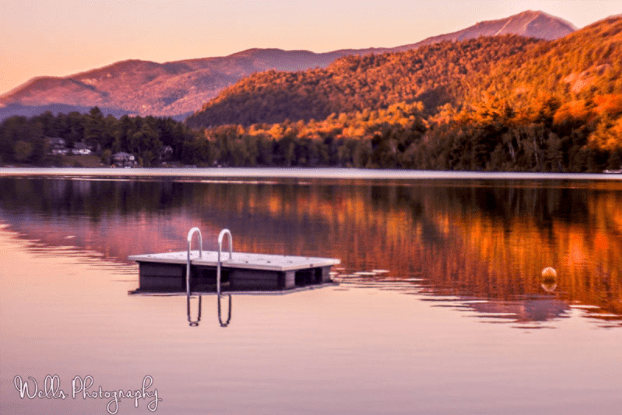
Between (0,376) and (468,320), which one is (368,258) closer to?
(468,320)

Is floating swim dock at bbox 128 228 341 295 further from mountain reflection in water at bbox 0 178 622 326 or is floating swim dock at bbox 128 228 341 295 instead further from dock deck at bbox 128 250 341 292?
mountain reflection in water at bbox 0 178 622 326

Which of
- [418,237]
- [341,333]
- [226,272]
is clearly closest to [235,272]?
[226,272]

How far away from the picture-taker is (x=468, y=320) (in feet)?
54.4

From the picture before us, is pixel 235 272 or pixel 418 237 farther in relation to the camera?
pixel 418 237

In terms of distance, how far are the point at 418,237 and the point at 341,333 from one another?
1892 cm

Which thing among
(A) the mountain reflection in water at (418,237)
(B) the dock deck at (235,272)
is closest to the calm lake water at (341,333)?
(A) the mountain reflection in water at (418,237)

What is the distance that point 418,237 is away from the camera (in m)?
34.0

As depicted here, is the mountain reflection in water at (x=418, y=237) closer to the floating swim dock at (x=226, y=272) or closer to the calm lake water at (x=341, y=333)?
the calm lake water at (x=341, y=333)

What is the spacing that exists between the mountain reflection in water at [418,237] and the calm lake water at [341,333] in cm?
14

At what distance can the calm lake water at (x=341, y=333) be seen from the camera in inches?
453

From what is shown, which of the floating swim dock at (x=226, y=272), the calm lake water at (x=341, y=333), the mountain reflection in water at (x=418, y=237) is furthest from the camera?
the mountain reflection in water at (x=418, y=237)

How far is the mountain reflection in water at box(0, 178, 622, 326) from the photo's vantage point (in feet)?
67.1

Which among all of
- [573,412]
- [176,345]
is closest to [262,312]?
[176,345]

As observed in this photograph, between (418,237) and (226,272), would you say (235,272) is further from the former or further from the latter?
(418,237)
